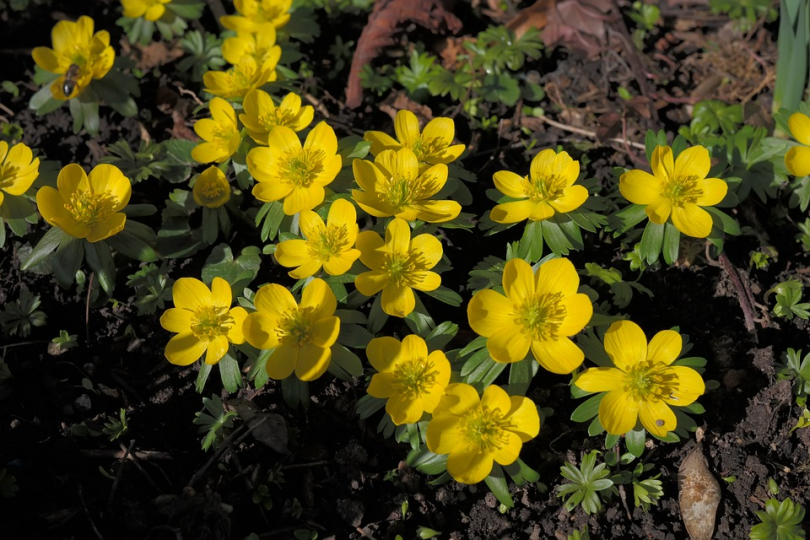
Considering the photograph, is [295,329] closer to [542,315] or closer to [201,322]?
[201,322]

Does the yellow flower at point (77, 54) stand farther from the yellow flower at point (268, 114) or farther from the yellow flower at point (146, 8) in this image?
the yellow flower at point (268, 114)

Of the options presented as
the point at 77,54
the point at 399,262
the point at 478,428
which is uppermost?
the point at 77,54

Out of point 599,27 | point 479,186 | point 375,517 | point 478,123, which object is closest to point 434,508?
point 375,517

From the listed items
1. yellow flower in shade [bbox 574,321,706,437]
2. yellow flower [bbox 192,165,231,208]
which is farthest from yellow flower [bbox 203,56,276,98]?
yellow flower in shade [bbox 574,321,706,437]

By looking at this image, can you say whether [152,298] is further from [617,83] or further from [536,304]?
[617,83]

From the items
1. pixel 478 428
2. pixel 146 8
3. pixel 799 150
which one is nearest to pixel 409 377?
pixel 478 428

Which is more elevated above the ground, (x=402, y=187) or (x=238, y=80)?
(x=238, y=80)
